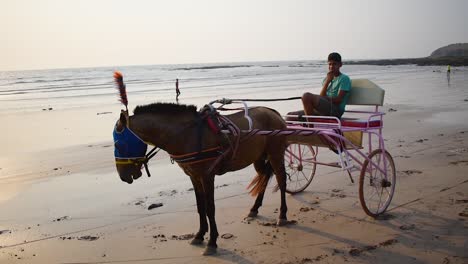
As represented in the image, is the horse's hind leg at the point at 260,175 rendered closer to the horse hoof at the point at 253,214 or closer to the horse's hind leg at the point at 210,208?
the horse hoof at the point at 253,214

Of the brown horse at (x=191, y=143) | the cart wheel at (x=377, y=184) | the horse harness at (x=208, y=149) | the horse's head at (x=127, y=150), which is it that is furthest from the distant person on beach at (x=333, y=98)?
the horse's head at (x=127, y=150)

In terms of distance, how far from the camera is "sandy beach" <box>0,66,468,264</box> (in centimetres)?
489

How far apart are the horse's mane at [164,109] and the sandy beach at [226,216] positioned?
1.66 metres

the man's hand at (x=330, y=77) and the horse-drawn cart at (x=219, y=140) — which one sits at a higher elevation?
the man's hand at (x=330, y=77)

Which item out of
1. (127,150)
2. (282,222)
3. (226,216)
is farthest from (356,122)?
(127,150)

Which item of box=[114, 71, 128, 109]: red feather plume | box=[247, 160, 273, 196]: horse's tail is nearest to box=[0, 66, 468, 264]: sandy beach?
box=[247, 160, 273, 196]: horse's tail

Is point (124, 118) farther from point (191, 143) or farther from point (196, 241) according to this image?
point (196, 241)

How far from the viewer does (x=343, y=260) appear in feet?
15.2

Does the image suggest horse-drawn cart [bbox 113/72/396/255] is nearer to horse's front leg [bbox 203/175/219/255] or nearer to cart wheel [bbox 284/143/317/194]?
horse's front leg [bbox 203/175/219/255]

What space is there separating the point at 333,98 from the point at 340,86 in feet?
0.74

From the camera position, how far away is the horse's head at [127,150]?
454cm

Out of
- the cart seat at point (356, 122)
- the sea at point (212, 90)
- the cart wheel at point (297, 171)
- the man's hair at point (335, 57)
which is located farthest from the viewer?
the sea at point (212, 90)

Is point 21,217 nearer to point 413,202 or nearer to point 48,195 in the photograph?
point 48,195

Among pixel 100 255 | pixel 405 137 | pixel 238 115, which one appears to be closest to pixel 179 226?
pixel 100 255
